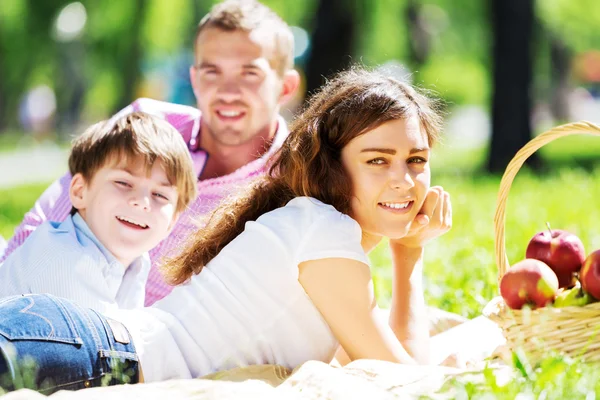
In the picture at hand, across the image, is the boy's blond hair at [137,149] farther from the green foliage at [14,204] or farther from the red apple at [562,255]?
the green foliage at [14,204]

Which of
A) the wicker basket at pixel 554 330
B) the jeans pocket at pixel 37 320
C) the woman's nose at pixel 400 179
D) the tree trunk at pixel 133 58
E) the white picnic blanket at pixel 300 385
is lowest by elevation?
the white picnic blanket at pixel 300 385

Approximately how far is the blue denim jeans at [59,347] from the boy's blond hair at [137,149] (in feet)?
2.68

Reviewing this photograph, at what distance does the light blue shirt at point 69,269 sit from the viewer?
3129mm

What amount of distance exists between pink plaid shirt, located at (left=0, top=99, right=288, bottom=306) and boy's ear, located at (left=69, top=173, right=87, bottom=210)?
681 mm

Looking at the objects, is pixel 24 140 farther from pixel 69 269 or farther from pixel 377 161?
pixel 377 161

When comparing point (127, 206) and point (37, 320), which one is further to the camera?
point (127, 206)

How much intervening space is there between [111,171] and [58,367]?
976mm

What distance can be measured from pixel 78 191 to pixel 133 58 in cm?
1399

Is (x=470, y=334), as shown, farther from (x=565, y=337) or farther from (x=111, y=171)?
(x=111, y=171)

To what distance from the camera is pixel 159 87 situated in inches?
1698

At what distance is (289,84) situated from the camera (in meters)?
4.95

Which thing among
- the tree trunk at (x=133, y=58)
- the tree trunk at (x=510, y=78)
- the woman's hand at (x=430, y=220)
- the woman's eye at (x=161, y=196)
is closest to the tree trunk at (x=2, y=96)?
the tree trunk at (x=133, y=58)

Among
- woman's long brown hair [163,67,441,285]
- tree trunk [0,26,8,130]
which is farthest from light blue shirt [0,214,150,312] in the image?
tree trunk [0,26,8,130]

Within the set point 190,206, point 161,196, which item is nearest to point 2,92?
point 190,206
